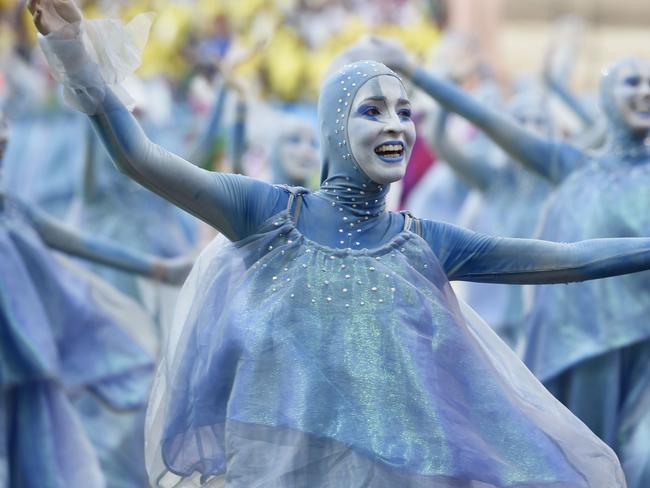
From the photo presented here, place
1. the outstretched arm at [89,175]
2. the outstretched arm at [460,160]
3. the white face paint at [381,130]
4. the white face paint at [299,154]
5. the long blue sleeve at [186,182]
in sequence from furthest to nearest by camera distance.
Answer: the outstretched arm at [89,175] < the outstretched arm at [460,160] < the white face paint at [299,154] < the white face paint at [381,130] < the long blue sleeve at [186,182]

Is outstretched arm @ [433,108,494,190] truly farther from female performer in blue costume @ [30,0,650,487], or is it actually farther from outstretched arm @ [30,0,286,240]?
outstretched arm @ [30,0,286,240]

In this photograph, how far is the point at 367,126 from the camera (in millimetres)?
4938

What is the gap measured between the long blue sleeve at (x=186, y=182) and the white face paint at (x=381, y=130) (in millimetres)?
245

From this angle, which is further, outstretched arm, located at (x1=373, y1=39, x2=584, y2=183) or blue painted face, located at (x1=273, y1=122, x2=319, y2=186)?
blue painted face, located at (x1=273, y1=122, x2=319, y2=186)

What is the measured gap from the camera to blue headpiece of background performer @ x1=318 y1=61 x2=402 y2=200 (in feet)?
16.4

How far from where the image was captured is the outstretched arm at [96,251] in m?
7.30

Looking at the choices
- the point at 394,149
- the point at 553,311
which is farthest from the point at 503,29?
the point at 394,149

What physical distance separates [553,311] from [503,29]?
17149 mm

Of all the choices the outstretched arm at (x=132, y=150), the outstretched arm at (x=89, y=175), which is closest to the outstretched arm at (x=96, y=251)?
the outstretched arm at (x=132, y=150)

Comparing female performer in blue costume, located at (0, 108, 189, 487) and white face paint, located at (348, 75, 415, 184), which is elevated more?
white face paint, located at (348, 75, 415, 184)

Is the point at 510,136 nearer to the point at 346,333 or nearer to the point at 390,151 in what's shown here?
the point at 390,151
